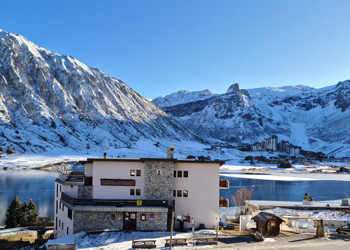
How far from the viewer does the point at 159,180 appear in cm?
4709

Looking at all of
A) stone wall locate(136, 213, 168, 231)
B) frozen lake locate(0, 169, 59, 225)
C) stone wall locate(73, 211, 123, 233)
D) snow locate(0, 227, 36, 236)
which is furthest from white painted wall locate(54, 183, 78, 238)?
frozen lake locate(0, 169, 59, 225)

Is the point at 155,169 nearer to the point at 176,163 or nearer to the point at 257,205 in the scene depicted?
the point at 176,163

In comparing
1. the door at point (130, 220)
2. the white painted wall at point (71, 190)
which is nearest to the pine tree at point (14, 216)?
the white painted wall at point (71, 190)

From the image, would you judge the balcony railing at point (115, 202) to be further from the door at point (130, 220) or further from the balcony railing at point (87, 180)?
the balcony railing at point (87, 180)

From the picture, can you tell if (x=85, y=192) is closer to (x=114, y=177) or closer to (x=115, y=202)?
(x=114, y=177)

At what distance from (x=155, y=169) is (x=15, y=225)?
3548 centimetres

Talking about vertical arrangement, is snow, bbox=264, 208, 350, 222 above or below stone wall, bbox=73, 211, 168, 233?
below

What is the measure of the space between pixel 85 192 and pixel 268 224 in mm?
23668

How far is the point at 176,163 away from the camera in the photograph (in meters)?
49.2

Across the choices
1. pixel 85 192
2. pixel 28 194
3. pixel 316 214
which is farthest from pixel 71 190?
pixel 28 194

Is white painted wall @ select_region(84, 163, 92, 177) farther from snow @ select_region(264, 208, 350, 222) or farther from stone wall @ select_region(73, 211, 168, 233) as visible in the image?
snow @ select_region(264, 208, 350, 222)

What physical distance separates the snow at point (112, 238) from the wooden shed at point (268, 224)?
576cm

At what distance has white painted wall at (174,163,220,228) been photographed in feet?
159

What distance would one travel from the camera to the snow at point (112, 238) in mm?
37281
